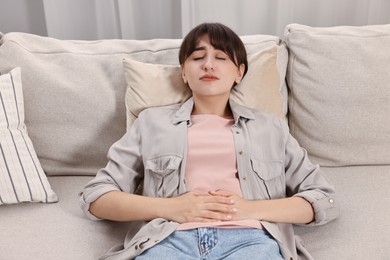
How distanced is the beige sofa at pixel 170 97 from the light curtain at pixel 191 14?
0.38m

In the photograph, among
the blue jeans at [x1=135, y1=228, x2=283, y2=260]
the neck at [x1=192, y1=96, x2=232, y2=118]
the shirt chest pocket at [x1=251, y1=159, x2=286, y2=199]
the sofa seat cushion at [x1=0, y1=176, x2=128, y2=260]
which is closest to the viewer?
the blue jeans at [x1=135, y1=228, x2=283, y2=260]

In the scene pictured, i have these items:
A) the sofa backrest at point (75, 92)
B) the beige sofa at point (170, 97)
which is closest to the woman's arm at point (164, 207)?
the beige sofa at point (170, 97)

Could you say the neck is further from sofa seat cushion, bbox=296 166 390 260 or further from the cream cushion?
sofa seat cushion, bbox=296 166 390 260

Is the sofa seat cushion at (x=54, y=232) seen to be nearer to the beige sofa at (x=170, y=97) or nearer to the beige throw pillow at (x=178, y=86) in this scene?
the beige sofa at (x=170, y=97)

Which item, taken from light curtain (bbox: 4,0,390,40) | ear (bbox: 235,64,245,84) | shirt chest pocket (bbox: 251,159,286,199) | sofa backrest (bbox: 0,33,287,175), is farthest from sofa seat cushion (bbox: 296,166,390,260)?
light curtain (bbox: 4,0,390,40)

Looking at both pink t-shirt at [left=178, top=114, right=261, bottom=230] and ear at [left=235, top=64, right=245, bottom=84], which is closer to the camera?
pink t-shirt at [left=178, top=114, right=261, bottom=230]

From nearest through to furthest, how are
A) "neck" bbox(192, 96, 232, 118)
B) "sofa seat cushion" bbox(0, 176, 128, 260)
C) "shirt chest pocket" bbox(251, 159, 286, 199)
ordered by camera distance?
"sofa seat cushion" bbox(0, 176, 128, 260), "shirt chest pocket" bbox(251, 159, 286, 199), "neck" bbox(192, 96, 232, 118)

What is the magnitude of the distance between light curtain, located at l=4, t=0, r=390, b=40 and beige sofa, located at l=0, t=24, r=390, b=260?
375mm

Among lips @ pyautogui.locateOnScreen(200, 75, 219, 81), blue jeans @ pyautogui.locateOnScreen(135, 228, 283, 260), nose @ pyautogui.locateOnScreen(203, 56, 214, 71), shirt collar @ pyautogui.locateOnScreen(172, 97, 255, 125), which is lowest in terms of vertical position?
blue jeans @ pyautogui.locateOnScreen(135, 228, 283, 260)

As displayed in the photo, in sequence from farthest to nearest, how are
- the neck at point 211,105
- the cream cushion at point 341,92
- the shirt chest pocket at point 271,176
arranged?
the cream cushion at point 341,92 → the neck at point 211,105 → the shirt chest pocket at point 271,176

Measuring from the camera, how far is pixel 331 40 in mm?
1706

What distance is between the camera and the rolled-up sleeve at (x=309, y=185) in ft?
4.49

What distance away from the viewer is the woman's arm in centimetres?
129

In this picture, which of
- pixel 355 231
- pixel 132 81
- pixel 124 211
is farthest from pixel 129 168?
pixel 355 231
